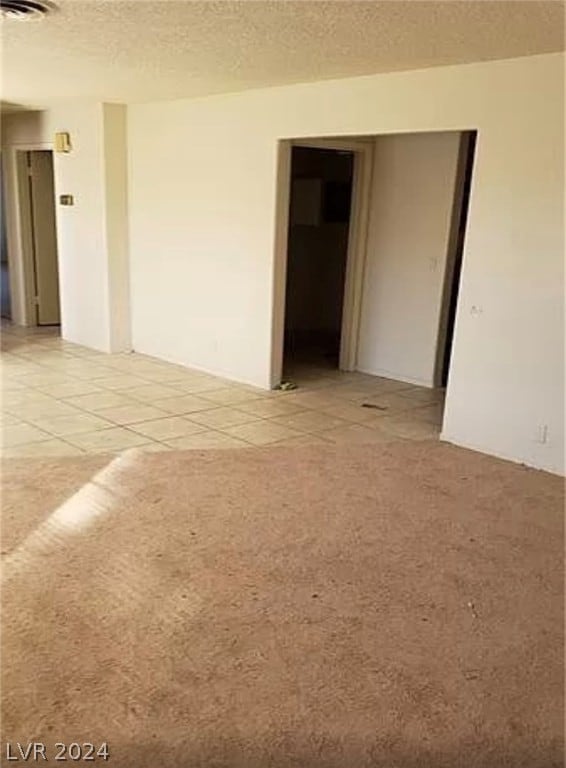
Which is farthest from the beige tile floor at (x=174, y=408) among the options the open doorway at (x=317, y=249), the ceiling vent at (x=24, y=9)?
the ceiling vent at (x=24, y=9)

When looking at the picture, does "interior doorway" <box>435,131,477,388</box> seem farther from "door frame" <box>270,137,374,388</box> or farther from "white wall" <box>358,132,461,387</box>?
"door frame" <box>270,137,374,388</box>

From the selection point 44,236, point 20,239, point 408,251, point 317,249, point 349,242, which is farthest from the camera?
point 317,249

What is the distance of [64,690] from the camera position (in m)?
2.11

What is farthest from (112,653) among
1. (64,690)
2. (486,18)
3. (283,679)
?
(486,18)

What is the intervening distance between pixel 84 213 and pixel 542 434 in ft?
15.2

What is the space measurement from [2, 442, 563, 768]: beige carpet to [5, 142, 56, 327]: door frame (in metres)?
4.47

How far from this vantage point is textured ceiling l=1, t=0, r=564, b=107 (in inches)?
115

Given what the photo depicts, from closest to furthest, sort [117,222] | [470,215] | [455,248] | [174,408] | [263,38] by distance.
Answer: [263,38] < [470,215] < [174,408] < [455,248] < [117,222]

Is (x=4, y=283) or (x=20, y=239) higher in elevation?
(x=20, y=239)

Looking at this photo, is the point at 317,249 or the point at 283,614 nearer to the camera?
the point at 283,614

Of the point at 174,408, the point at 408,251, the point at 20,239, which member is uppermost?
the point at 408,251

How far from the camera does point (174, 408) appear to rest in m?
5.08

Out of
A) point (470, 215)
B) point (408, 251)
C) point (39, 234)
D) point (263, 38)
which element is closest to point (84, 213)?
point (39, 234)

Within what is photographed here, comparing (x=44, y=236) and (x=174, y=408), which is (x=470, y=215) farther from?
(x=44, y=236)
